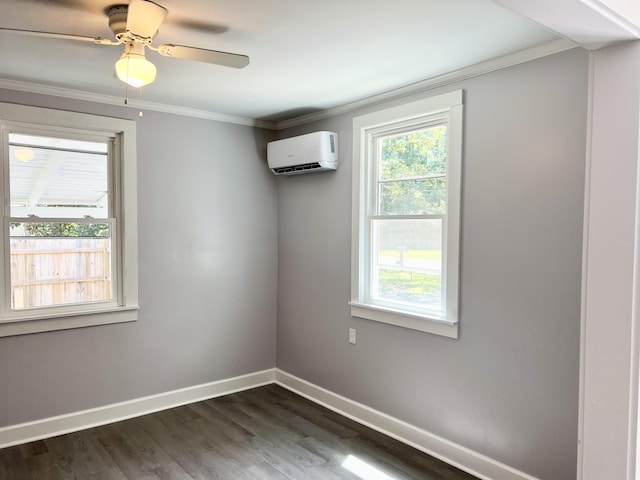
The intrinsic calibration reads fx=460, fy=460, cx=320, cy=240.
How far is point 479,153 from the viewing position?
2.77 meters

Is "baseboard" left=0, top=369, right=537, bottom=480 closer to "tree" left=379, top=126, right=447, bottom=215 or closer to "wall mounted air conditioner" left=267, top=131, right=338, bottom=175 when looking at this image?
"tree" left=379, top=126, right=447, bottom=215

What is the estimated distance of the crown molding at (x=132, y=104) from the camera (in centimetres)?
315

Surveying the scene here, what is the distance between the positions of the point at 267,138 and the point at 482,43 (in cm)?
239

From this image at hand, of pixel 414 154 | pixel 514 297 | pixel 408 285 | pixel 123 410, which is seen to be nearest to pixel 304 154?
pixel 414 154

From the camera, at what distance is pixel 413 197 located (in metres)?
3.25

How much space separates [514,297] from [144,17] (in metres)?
2.34

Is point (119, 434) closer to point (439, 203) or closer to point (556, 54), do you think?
point (439, 203)

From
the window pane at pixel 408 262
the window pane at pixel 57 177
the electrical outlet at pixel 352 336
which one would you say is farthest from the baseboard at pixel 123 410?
the window pane at pixel 408 262

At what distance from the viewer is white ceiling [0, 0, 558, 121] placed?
2.04 metres

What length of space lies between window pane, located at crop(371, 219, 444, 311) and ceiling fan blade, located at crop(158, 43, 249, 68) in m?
1.65

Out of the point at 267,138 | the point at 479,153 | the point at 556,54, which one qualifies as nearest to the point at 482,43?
the point at 556,54

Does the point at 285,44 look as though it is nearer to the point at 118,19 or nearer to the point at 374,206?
the point at 118,19

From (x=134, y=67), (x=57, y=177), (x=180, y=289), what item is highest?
(x=134, y=67)

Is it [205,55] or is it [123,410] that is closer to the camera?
[205,55]
